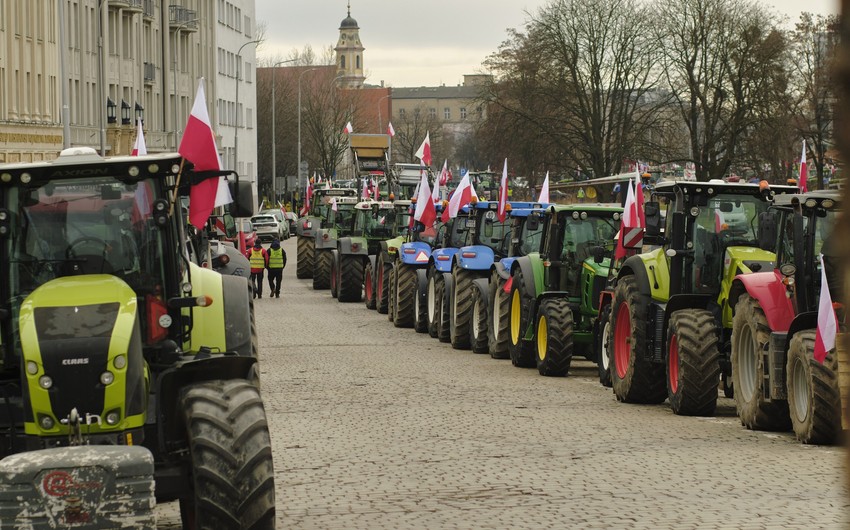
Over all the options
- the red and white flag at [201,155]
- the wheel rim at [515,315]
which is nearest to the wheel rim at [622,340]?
the wheel rim at [515,315]

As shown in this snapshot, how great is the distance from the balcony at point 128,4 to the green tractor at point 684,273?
5608 centimetres

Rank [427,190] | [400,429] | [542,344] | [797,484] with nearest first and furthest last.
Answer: [797,484] → [400,429] → [542,344] → [427,190]

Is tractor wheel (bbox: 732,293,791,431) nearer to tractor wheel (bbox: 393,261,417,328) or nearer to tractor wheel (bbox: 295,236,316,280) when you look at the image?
tractor wheel (bbox: 393,261,417,328)

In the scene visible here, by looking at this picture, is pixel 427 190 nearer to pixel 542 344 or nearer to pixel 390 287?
pixel 390 287

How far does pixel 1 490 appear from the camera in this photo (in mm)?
6785

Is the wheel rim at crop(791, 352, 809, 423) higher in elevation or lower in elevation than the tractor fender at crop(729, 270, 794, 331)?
lower

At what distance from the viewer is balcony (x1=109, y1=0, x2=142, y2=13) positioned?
69.4 metres

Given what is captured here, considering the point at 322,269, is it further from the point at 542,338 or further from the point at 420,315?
the point at 542,338

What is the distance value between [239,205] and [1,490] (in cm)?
321

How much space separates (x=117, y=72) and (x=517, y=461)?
199 feet

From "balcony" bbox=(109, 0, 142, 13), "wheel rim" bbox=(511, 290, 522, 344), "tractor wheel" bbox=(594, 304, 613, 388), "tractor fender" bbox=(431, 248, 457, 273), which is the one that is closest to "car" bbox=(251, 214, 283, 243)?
"balcony" bbox=(109, 0, 142, 13)

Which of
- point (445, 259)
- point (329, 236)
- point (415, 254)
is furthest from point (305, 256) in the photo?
point (445, 259)

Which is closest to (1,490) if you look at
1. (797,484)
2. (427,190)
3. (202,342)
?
(202,342)

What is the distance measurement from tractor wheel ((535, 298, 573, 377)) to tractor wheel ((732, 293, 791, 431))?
5.64m
